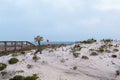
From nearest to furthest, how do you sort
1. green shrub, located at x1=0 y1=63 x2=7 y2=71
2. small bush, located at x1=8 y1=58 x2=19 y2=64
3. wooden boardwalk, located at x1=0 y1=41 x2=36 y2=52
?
green shrub, located at x1=0 y1=63 x2=7 y2=71, small bush, located at x1=8 y1=58 x2=19 y2=64, wooden boardwalk, located at x1=0 y1=41 x2=36 y2=52

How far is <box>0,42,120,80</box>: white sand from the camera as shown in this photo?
2041cm

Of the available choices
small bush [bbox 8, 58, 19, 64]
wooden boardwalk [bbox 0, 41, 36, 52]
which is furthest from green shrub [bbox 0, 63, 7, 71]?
wooden boardwalk [bbox 0, 41, 36, 52]

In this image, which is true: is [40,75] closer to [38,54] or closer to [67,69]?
[67,69]

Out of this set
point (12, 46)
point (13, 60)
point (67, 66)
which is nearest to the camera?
point (67, 66)

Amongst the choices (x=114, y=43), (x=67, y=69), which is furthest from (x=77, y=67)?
(x=114, y=43)

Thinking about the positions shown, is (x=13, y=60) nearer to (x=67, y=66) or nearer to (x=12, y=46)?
(x=67, y=66)

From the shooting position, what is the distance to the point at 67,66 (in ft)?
71.6

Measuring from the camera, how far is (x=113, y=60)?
22.5m

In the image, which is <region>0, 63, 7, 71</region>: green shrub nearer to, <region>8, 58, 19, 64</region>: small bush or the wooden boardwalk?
<region>8, 58, 19, 64</region>: small bush

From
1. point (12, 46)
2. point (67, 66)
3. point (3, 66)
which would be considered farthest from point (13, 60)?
point (12, 46)

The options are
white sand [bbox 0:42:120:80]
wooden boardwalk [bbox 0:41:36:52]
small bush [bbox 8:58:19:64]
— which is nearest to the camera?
white sand [bbox 0:42:120:80]

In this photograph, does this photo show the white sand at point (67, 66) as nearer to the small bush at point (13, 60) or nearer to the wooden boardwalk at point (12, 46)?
the small bush at point (13, 60)

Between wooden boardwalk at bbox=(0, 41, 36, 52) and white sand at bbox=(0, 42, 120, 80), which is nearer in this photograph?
white sand at bbox=(0, 42, 120, 80)

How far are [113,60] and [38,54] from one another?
5.60m
